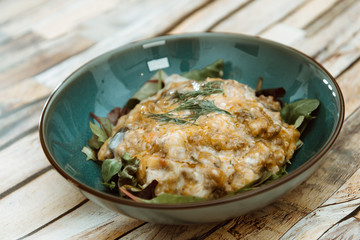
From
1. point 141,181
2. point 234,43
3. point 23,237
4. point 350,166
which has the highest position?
point 234,43

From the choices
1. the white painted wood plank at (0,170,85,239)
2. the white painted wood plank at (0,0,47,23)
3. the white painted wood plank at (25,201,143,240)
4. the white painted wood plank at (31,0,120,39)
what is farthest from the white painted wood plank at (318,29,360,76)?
the white painted wood plank at (0,0,47,23)

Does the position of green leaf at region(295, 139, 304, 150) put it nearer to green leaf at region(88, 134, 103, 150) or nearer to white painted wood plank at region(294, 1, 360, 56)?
green leaf at region(88, 134, 103, 150)

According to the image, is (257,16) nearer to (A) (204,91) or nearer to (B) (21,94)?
(A) (204,91)

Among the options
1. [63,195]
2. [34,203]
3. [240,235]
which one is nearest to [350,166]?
[240,235]

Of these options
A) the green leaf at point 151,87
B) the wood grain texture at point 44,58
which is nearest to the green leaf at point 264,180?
the green leaf at point 151,87

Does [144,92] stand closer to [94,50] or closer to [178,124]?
[178,124]
